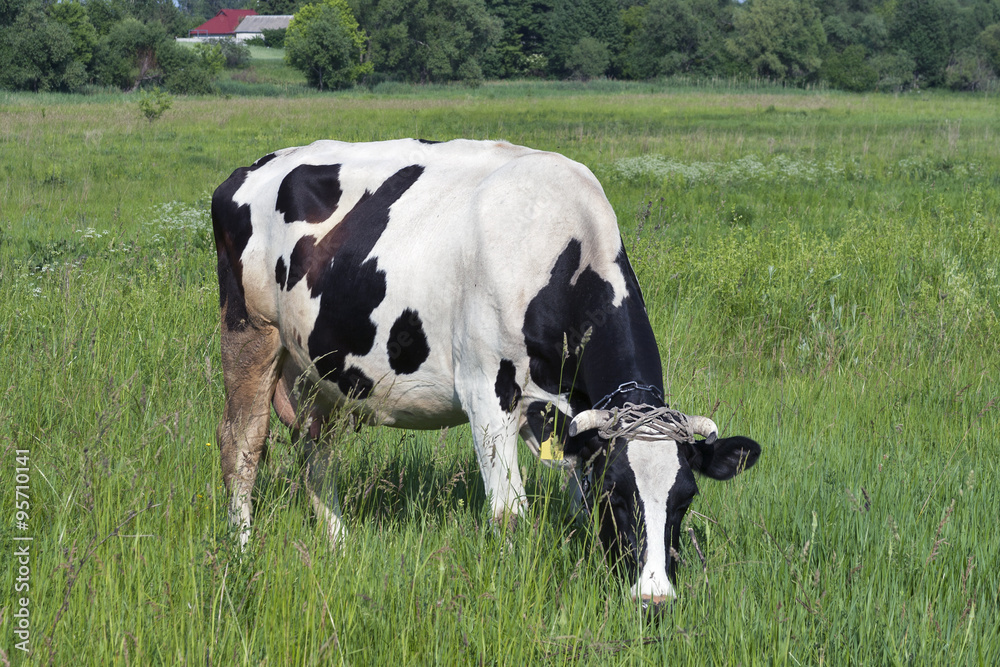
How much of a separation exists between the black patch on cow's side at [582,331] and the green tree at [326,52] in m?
81.0

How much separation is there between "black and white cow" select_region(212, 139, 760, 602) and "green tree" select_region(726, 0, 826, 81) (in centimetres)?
9694

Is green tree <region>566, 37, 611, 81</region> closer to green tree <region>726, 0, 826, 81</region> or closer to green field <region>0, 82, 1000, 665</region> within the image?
green tree <region>726, 0, 826, 81</region>

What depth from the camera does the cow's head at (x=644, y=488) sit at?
111 inches

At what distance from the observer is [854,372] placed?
564 centimetres

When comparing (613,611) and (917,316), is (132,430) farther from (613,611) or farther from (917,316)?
(917,316)

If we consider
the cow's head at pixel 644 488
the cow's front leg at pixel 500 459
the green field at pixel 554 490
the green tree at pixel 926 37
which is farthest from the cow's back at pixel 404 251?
the green tree at pixel 926 37

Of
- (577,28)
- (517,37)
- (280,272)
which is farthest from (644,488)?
(517,37)

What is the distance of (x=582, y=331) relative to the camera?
3.43m

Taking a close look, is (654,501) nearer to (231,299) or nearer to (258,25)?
(231,299)

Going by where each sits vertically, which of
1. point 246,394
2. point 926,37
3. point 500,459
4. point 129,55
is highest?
point 926,37

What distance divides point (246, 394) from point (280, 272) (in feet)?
2.42

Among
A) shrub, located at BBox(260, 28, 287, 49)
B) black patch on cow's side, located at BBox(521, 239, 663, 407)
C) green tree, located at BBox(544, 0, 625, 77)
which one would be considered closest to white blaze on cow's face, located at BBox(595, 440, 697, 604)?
black patch on cow's side, located at BBox(521, 239, 663, 407)

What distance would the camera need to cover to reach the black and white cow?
3.08 meters

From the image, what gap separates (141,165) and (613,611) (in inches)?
656
